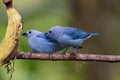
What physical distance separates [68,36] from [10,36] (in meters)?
0.47

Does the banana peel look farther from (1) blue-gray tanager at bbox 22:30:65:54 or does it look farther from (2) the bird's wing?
(2) the bird's wing

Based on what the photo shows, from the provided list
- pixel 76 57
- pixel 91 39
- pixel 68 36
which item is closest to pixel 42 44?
pixel 68 36

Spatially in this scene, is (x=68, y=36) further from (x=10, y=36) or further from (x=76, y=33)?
(x=10, y=36)

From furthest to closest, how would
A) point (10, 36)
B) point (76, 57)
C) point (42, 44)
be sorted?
1. point (42, 44)
2. point (76, 57)
3. point (10, 36)

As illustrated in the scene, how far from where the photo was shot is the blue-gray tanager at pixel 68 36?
1817mm

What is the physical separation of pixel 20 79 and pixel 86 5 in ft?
2.77

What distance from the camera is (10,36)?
1548 mm

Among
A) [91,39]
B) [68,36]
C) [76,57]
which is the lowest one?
[76,57]

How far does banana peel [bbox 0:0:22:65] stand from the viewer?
1533 millimetres

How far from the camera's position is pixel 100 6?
3523 mm

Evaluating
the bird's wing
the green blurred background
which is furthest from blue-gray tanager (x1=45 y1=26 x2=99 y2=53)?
the green blurred background

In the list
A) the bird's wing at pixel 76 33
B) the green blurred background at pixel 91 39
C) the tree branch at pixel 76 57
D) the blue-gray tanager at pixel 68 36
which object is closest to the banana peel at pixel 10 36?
the tree branch at pixel 76 57

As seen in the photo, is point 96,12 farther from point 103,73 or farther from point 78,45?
point 78,45

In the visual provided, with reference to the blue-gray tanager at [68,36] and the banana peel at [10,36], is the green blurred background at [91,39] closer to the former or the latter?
the blue-gray tanager at [68,36]
